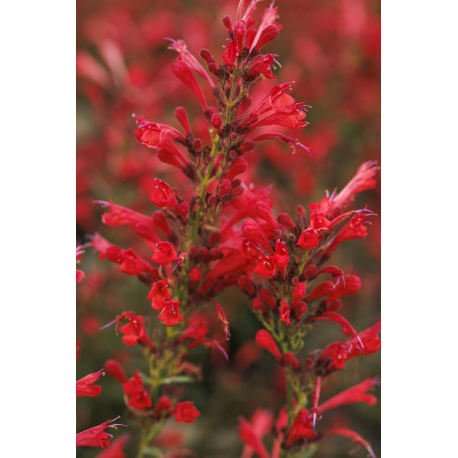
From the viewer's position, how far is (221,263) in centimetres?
228

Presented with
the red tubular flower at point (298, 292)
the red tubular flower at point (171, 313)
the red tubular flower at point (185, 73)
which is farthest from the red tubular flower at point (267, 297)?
the red tubular flower at point (185, 73)

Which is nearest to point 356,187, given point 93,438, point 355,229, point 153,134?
point 355,229

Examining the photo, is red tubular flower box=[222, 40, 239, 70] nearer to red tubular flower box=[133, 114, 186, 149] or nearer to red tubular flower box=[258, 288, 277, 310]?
red tubular flower box=[133, 114, 186, 149]

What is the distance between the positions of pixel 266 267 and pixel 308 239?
0.20 metres

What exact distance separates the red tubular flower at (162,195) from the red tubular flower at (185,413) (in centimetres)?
86

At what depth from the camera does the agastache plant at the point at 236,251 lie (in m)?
2.03

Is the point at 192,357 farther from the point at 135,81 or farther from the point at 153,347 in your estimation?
the point at 135,81

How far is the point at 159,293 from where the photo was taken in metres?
2.12

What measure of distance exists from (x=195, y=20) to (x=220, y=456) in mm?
4223

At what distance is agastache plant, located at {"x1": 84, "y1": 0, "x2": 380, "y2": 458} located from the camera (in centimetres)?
203

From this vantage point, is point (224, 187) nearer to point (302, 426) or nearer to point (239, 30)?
point (239, 30)

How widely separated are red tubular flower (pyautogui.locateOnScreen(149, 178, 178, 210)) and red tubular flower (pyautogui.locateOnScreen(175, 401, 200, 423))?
33.9 inches

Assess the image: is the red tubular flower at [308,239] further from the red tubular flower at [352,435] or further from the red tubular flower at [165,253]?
the red tubular flower at [352,435]

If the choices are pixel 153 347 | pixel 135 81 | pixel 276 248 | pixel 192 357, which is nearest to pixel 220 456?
pixel 192 357
